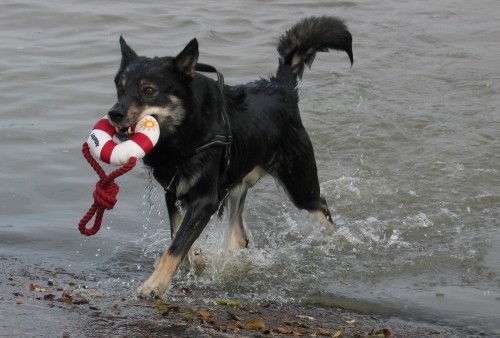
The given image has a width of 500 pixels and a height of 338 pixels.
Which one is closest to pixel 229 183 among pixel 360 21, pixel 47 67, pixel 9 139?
pixel 9 139

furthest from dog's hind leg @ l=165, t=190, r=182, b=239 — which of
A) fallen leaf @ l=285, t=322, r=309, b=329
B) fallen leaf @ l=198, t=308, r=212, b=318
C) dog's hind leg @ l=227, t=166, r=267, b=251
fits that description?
fallen leaf @ l=285, t=322, r=309, b=329

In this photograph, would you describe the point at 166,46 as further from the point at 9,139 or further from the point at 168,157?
the point at 168,157

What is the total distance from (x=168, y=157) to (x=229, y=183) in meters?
0.74

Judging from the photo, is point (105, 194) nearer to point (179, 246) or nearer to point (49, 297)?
point (179, 246)

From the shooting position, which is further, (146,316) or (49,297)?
(49,297)

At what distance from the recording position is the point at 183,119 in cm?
641

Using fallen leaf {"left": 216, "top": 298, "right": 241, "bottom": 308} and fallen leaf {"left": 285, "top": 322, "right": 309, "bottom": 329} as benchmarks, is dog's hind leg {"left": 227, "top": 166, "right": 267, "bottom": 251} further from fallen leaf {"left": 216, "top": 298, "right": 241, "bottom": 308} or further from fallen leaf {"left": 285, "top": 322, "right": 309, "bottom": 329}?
fallen leaf {"left": 285, "top": 322, "right": 309, "bottom": 329}

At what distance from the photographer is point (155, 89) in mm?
6195

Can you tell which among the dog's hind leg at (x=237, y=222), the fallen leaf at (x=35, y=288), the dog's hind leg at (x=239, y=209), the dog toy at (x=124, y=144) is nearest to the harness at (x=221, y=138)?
the dog toy at (x=124, y=144)

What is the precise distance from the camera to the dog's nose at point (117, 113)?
5984 millimetres

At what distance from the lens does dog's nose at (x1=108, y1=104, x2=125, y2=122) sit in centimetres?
598

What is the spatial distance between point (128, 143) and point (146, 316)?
1041 millimetres

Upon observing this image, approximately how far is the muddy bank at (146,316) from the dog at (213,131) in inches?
13.5

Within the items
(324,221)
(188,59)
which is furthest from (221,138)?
(324,221)
